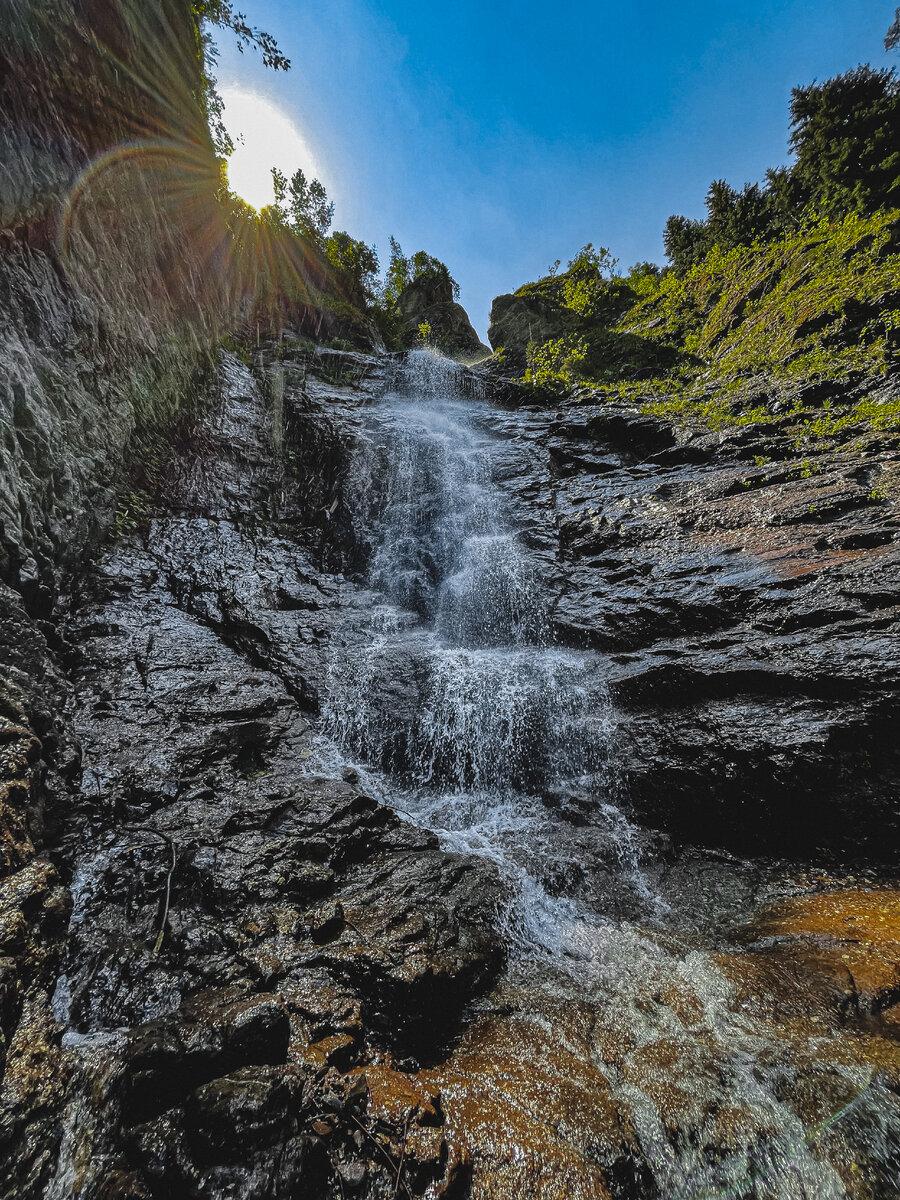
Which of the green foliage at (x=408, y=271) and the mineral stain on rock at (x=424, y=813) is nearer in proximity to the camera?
the mineral stain on rock at (x=424, y=813)

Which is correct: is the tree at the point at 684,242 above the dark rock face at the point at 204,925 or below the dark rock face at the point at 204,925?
above

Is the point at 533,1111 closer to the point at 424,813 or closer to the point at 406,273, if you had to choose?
the point at 424,813

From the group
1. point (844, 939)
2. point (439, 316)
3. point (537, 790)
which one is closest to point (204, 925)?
A: point (537, 790)

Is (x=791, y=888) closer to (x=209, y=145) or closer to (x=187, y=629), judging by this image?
(x=187, y=629)

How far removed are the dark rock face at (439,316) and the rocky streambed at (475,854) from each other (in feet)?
96.2

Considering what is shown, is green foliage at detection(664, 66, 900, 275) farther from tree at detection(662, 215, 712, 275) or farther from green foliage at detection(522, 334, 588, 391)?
green foliage at detection(522, 334, 588, 391)

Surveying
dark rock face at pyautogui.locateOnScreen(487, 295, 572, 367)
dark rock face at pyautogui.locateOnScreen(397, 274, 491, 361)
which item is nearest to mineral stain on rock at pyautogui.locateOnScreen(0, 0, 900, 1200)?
dark rock face at pyautogui.locateOnScreen(487, 295, 572, 367)

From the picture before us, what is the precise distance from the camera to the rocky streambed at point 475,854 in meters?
2.46

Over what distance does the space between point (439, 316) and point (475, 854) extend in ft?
131

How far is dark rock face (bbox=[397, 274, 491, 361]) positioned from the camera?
3453cm

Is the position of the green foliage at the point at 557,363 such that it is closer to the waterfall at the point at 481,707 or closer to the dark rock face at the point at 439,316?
the waterfall at the point at 481,707

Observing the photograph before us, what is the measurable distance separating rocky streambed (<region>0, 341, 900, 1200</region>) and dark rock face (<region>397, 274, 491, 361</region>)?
29.3 meters

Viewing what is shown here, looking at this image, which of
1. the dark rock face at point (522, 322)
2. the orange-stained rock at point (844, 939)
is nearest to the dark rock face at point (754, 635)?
the orange-stained rock at point (844, 939)

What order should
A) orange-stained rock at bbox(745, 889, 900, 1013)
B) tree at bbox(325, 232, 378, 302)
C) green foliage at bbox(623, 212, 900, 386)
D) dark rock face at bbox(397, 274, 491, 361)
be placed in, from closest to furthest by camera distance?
orange-stained rock at bbox(745, 889, 900, 1013), green foliage at bbox(623, 212, 900, 386), tree at bbox(325, 232, 378, 302), dark rock face at bbox(397, 274, 491, 361)
